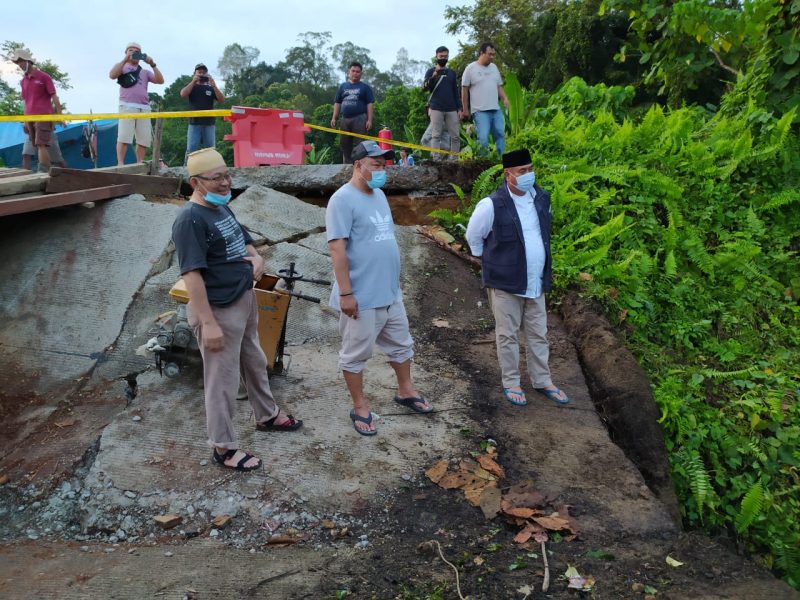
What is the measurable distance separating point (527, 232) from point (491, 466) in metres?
1.74

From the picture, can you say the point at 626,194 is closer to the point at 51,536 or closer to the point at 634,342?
the point at 634,342

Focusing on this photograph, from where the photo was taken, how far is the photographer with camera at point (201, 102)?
966 cm

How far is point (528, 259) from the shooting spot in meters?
4.98

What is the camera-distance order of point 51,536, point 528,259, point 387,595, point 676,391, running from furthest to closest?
1. point 676,391
2. point 528,259
3. point 51,536
4. point 387,595

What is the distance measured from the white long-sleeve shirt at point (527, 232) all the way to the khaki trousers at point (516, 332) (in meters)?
0.13

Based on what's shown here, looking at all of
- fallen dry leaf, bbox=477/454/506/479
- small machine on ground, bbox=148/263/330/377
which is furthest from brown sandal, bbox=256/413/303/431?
fallen dry leaf, bbox=477/454/506/479

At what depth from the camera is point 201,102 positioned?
994cm

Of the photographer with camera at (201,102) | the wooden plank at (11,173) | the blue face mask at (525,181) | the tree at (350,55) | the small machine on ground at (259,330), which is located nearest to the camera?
the blue face mask at (525,181)

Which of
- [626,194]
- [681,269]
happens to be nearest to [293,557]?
Answer: [681,269]

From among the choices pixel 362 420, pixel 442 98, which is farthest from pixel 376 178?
pixel 442 98

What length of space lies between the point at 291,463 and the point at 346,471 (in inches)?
14.3

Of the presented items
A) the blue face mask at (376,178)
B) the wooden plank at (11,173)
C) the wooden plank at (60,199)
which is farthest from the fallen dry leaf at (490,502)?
the wooden plank at (11,173)

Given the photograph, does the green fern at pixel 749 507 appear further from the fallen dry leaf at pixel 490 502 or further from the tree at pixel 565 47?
the tree at pixel 565 47

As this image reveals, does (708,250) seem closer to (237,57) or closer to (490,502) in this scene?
(490,502)
